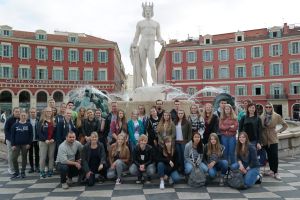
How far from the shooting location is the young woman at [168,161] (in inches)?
266

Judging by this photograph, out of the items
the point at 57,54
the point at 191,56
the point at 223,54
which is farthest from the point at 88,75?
the point at 223,54

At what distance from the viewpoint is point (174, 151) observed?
6910mm

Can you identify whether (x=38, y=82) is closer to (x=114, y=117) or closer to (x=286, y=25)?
(x=286, y=25)

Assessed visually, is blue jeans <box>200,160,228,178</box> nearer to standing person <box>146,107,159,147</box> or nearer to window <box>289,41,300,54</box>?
standing person <box>146,107,159,147</box>

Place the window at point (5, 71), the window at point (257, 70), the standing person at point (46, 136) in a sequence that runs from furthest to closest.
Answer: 1. the window at point (257, 70)
2. the window at point (5, 71)
3. the standing person at point (46, 136)

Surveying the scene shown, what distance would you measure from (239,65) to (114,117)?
44.2 meters

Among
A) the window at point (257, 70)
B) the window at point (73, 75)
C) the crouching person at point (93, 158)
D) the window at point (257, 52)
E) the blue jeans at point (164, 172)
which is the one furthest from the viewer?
the window at point (73, 75)

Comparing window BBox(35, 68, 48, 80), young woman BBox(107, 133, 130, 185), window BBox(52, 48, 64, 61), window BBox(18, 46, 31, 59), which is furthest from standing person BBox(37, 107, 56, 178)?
window BBox(52, 48, 64, 61)

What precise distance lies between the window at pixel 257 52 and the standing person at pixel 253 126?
44028mm

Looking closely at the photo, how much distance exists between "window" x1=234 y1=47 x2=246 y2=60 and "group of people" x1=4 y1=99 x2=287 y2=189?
43577mm

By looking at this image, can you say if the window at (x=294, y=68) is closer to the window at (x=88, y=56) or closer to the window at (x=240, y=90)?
the window at (x=240, y=90)

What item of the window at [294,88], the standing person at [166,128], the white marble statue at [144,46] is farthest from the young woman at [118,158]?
the window at [294,88]

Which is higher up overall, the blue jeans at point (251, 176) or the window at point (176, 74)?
the window at point (176, 74)

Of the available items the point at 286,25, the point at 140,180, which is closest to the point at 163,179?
the point at 140,180
